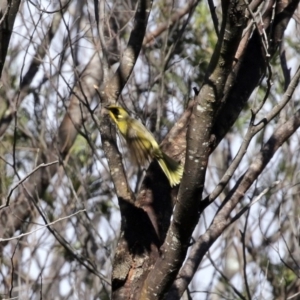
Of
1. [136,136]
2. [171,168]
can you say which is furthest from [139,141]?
[171,168]

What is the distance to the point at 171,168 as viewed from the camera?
10.3 feet

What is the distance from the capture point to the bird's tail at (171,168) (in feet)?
10.3

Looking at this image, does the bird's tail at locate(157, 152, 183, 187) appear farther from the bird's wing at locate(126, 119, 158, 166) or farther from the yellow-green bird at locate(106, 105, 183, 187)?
the bird's wing at locate(126, 119, 158, 166)

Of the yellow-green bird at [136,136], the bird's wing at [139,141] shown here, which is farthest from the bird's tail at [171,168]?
the bird's wing at [139,141]

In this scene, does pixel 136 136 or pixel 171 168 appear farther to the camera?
pixel 136 136

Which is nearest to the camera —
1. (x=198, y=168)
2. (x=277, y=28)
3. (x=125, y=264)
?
(x=198, y=168)

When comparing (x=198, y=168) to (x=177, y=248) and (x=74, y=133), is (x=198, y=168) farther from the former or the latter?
(x=74, y=133)

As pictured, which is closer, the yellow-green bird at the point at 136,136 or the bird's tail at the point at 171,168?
the bird's tail at the point at 171,168

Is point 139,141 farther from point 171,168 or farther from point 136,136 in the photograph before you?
point 171,168

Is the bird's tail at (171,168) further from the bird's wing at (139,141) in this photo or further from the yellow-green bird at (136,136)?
the bird's wing at (139,141)

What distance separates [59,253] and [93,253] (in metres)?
1.12

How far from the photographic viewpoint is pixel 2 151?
21.1 ft

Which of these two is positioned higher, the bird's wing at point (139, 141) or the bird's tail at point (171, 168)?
the bird's wing at point (139, 141)

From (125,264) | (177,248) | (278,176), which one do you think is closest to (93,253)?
(278,176)
